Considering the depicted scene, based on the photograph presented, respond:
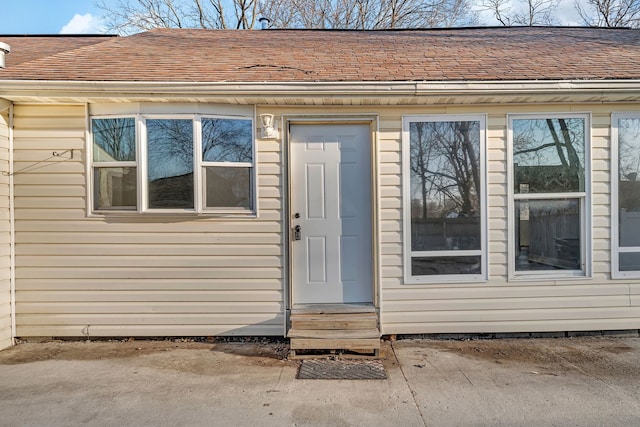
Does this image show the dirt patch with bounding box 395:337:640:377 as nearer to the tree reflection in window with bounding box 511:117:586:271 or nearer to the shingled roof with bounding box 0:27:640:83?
the tree reflection in window with bounding box 511:117:586:271

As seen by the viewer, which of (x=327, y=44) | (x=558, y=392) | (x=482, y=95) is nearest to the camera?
(x=558, y=392)

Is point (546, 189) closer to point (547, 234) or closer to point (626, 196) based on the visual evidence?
point (547, 234)

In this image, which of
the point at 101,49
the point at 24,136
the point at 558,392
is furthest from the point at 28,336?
the point at 558,392

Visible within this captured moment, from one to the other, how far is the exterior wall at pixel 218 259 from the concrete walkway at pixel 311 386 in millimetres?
252

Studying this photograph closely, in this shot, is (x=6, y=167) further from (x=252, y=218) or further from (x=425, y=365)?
(x=425, y=365)

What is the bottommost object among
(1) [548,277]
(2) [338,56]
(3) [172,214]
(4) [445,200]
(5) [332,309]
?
→ (5) [332,309]

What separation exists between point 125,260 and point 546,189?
462 cm

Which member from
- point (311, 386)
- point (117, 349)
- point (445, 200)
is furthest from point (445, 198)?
point (117, 349)

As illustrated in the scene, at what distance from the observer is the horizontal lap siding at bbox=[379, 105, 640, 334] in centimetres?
414

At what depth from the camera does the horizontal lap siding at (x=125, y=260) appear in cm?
407

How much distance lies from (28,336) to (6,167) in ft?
5.94

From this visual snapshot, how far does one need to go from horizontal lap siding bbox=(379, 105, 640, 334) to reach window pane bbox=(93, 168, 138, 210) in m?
2.66

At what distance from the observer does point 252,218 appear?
4090 mm

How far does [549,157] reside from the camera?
4188 mm
